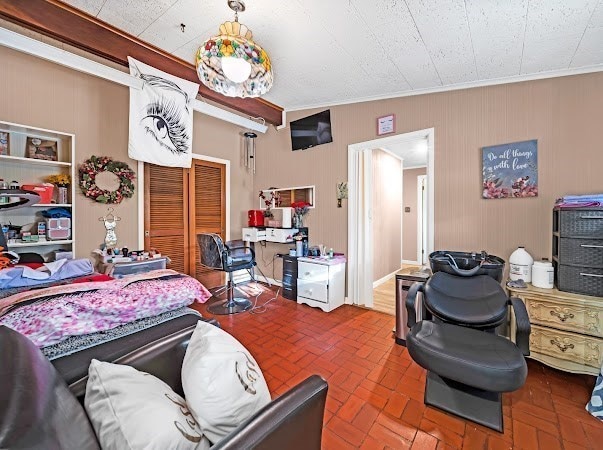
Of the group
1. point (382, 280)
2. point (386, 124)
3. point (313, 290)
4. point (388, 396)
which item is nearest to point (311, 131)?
point (386, 124)

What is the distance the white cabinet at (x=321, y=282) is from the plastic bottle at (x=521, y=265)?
173 centimetres

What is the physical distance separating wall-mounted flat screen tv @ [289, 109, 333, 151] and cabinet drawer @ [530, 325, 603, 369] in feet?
9.53

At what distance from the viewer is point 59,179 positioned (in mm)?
2561

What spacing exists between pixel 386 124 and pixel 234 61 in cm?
194

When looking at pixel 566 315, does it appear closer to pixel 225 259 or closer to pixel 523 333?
pixel 523 333

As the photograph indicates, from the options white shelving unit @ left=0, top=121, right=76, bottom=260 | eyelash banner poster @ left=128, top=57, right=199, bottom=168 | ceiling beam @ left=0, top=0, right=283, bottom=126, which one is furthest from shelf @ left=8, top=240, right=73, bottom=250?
ceiling beam @ left=0, top=0, right=283, bottom=126

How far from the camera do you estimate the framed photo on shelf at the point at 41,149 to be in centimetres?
249

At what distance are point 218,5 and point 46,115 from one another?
6.77 ft

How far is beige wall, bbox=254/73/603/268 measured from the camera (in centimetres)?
213

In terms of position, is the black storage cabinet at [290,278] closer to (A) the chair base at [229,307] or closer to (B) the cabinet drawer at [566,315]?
(A) the chair base at [229,307]

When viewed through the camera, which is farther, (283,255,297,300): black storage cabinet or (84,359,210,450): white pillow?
(283,255,297,300): black storage cabinet


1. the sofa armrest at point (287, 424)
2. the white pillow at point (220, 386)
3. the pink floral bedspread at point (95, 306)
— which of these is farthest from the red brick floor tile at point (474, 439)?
the pink floral bedspread at point (95, 306)

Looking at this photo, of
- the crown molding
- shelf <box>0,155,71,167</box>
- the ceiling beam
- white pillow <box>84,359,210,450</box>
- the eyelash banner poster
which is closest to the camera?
white pillow <box>84,359,210,450</box>

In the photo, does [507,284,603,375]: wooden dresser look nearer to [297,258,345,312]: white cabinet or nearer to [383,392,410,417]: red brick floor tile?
[383,392,410,417]: red brick floor tile
